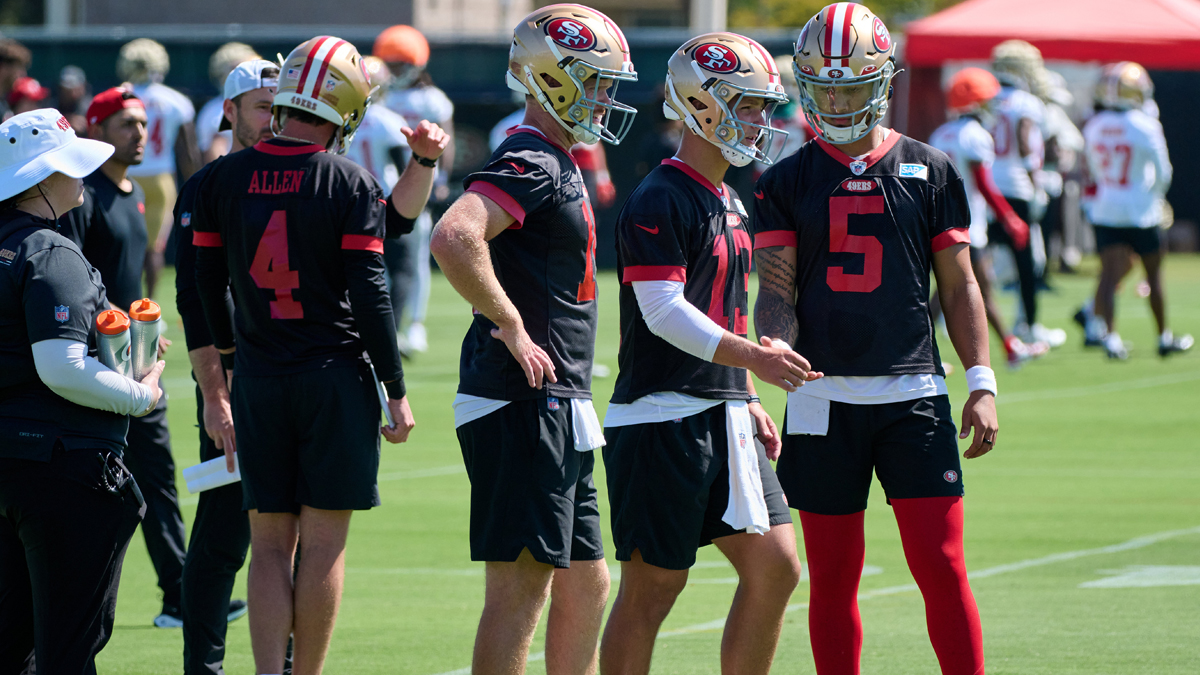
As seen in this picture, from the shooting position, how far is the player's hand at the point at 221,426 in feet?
18.4

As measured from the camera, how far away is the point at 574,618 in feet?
16.2

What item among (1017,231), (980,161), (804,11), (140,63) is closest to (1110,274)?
(1017,231)

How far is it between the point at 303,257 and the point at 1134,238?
1237cm

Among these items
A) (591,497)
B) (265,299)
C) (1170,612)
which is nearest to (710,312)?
(591,497)

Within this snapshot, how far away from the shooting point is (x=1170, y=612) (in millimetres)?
6906

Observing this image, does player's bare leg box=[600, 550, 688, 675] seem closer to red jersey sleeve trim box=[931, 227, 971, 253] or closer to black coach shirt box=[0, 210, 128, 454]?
red jersey sleeve trim box=[931, 227, 971, 253]

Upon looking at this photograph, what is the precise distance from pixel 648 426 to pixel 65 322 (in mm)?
1651

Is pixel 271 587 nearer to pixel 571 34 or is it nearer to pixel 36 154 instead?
pixel 36 154

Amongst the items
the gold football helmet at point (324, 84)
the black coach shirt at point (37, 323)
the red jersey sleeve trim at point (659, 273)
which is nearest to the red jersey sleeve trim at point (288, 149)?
the gold football helmet at point (324, 84)

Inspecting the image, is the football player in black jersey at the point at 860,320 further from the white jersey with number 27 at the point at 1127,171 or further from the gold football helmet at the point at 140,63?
the gold football helmet at the point at 140,63

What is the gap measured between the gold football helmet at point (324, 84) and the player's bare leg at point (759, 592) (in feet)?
6.10

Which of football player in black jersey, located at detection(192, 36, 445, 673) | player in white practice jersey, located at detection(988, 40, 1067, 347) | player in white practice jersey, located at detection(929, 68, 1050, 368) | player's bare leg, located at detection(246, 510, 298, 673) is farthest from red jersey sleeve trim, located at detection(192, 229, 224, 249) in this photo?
player in white practice jersey, located at detection(988, 40, 1067, 347)

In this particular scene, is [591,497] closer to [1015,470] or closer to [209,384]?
[209,384]

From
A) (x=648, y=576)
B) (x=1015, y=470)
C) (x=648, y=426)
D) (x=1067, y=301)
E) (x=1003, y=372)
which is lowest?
(x=1067, y=301)
